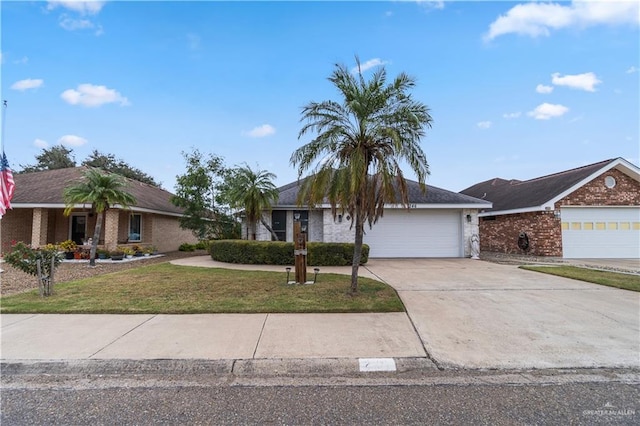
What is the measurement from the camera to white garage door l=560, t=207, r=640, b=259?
1708 cm

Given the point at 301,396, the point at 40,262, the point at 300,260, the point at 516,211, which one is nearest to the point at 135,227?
the point at 40,262

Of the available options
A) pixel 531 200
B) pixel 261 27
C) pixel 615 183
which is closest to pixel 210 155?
pixel 261 27

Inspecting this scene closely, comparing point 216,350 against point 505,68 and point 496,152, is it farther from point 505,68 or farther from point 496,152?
point 496,152

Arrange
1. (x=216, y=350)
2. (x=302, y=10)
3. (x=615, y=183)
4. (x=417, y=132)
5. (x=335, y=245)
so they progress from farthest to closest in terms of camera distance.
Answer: (x=615, y=183) → (x=335, y=245) → (x=302, y=10) → (x=417, y=132) → (x=216, y=350)

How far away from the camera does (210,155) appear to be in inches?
764

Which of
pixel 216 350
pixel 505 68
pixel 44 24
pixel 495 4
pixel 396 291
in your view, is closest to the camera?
pixel 216 350

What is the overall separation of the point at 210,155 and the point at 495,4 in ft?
50.1

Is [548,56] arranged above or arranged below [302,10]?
below

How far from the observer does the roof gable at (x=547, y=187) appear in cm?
1680

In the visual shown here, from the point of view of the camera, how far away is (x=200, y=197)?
1850 centimetres

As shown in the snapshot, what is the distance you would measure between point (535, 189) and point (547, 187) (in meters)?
0.90

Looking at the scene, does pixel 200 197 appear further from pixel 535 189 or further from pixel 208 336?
pixel 535 189

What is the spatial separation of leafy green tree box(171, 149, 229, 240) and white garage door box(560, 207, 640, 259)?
18.4 meters

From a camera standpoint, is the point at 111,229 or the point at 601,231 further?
the point at 601,231
